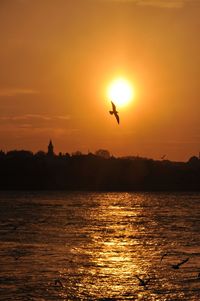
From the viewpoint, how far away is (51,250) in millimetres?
51469

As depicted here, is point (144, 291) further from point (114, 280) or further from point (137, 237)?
point (137, 237)

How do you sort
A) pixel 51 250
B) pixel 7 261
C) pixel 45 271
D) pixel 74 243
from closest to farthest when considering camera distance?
pixel 45 271 < pixel 7 261 < pixel 51 250 < pixel 74 243

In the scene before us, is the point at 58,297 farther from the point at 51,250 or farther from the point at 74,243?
the point at 74,243

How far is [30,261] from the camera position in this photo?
4419 cm

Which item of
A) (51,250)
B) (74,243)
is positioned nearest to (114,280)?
(51,250)

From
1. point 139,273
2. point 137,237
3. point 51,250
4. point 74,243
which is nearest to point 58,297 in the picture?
point 139,273

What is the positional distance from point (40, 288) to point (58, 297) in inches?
91.3

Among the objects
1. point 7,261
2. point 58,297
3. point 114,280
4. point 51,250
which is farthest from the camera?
point 51,250

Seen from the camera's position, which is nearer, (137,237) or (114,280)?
(114,280)

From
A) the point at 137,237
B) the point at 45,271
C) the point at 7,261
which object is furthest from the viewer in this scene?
the point at 137,237

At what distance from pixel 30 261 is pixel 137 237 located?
23767 millimetres

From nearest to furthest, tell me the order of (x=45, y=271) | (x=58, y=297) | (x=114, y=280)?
(x=58, y=297) < (x=114, y=280) < (x=45, y=271)

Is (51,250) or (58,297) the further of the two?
(51,250)

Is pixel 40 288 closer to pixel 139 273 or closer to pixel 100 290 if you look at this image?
Answer: pixel 100 290
